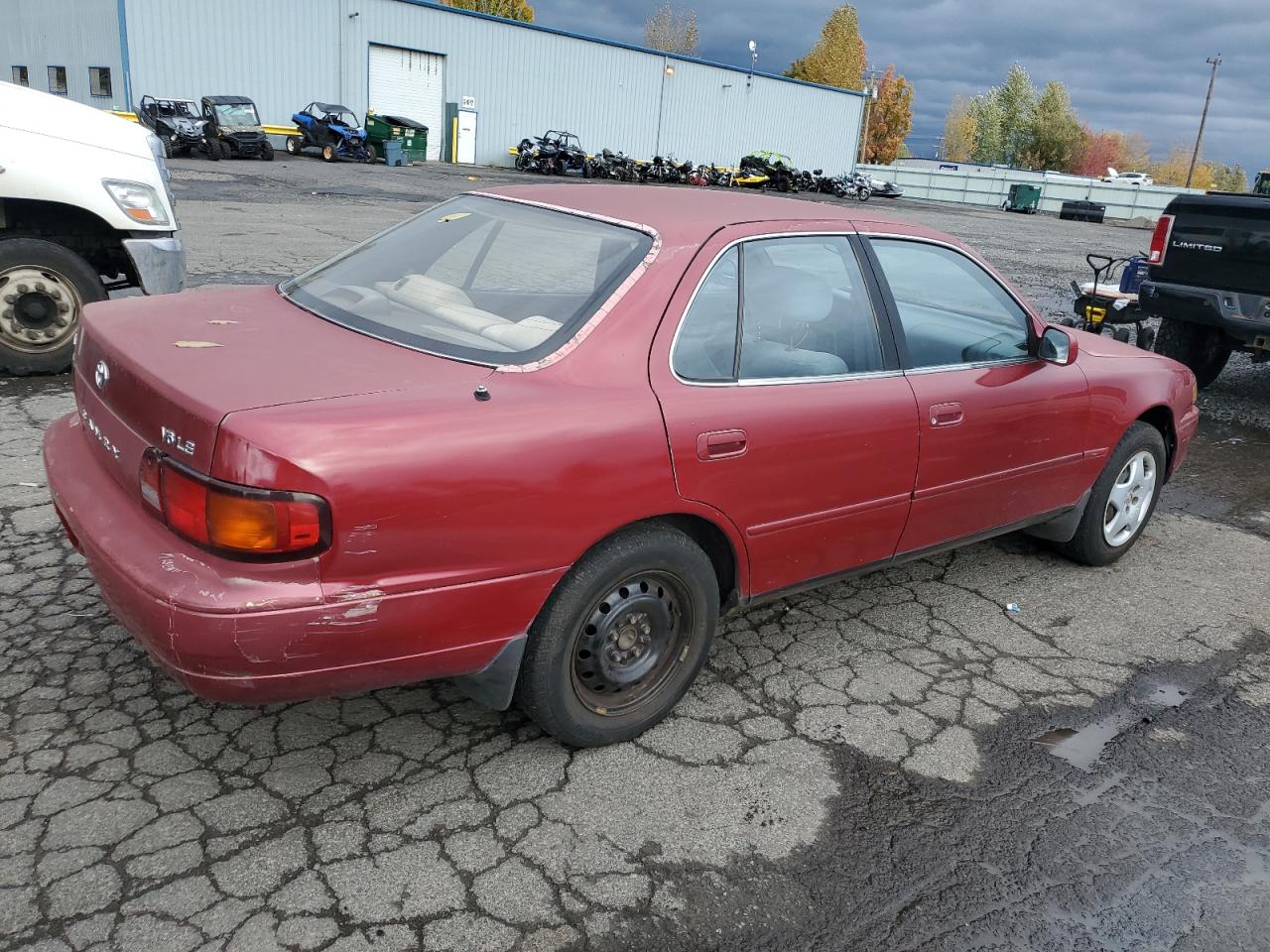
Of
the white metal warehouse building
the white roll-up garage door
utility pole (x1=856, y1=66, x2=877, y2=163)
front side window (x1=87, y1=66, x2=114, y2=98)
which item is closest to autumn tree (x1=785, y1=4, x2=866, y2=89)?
utility pole (x1=856, y1=66, x2=877, y2=163)

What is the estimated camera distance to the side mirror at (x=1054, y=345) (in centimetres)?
393

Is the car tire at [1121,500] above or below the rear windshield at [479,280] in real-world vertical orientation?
below

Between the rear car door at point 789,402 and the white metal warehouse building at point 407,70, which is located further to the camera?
the white metal warehouse building at point 407,70

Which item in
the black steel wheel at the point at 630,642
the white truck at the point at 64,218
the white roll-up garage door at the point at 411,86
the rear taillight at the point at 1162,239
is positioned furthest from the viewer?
the white roll-up garage door at the point at 411,86

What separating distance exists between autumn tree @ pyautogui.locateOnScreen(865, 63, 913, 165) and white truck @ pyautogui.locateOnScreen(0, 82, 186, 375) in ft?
272

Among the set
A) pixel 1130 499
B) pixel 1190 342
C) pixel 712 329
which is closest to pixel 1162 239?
pixel 1190 342

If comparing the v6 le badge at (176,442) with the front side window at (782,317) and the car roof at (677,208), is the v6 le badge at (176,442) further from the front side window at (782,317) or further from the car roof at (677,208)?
the car roof at (677,208)

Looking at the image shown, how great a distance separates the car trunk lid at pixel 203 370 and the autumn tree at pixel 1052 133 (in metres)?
95.4

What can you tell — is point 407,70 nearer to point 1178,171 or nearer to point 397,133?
point 397,133

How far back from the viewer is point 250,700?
7.77 feet

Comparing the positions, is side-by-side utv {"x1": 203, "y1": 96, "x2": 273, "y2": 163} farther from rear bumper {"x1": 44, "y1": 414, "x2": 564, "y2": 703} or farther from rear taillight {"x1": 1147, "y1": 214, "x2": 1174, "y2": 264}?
rear bumper {"x1": 44, "y1": 414, "x2": 564, "y2": 703}

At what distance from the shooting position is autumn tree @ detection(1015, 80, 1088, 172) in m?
87.1

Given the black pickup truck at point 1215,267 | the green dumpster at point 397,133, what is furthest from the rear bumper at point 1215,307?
the green dumpster at point 397,133

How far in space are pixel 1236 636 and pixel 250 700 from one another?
3781 mm
